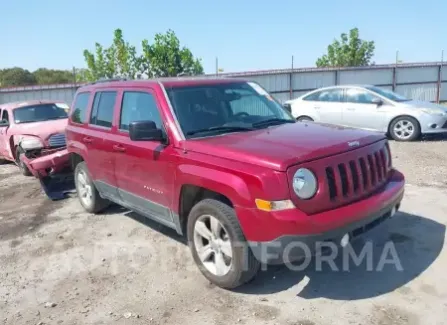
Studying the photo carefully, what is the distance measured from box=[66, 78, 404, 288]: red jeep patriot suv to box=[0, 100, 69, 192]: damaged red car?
2.63 metres

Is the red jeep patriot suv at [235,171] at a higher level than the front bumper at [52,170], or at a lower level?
higher

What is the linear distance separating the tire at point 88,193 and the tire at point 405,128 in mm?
7857

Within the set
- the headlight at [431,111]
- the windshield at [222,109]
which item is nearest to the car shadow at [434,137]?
the headlight at [431,111]

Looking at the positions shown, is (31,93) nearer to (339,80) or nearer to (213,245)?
(339,80)

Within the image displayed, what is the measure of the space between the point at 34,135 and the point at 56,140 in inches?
19.5

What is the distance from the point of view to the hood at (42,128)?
8.75 metres

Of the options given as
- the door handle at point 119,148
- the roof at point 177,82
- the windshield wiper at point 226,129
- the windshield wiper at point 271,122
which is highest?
the roof at point 177,82

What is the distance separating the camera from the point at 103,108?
5.54m

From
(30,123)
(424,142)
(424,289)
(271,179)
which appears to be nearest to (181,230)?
(271,179)

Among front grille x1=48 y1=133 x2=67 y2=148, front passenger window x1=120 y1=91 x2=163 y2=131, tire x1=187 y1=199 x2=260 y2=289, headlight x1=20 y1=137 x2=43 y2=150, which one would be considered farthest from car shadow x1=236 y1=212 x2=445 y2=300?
headlight x1=20 y1=137 x2=43 y2=150

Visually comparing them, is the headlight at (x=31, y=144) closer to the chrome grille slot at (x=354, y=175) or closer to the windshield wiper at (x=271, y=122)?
the windshield wiper at (x=271, y=122)

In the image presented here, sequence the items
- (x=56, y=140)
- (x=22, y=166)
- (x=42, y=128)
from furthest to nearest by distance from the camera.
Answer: (x=22, y=166), (x=42, y=128), (x=56, y=140)

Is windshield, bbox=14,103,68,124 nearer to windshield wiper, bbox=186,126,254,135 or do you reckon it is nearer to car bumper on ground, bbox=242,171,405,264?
windshield wiper, bbox=186,126,254,135

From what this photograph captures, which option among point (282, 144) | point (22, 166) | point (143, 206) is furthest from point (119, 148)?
point (22, 166)
